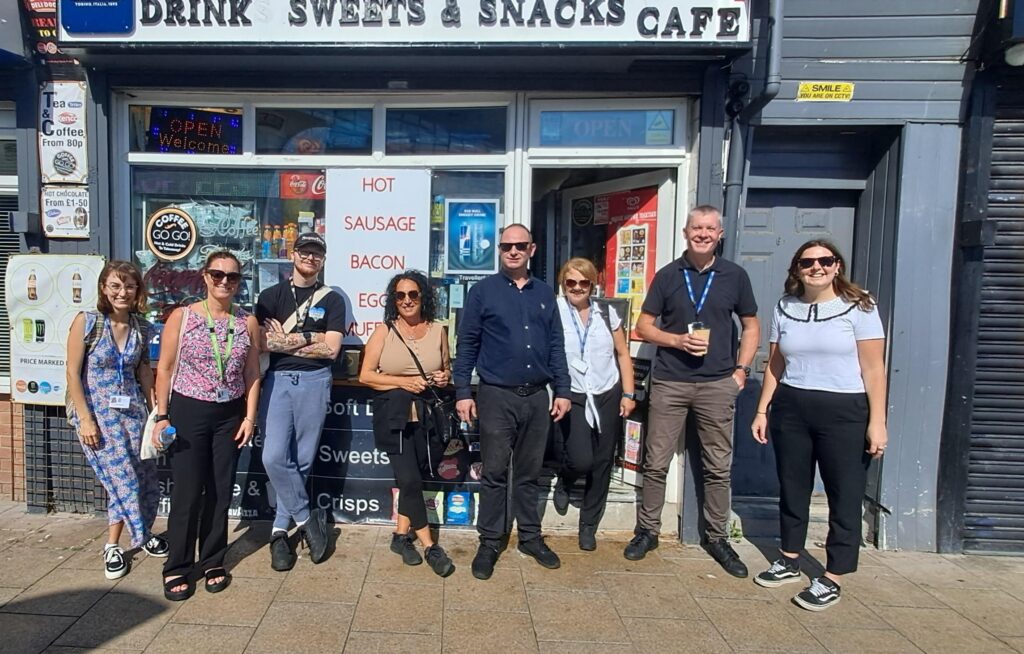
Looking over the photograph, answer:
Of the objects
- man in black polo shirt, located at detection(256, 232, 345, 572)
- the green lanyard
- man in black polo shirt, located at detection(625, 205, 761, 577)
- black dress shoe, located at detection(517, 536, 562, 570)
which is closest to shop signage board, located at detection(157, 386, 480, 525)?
man in black polo shirt, located at detection(256, 232, 345, 572)

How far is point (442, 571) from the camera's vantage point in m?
3.58

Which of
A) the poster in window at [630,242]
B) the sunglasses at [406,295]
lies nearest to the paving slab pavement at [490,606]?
the sunglasses at [406,295]

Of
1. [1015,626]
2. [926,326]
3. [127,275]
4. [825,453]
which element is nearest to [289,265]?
[127,275]

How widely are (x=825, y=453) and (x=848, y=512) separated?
13.6 inches

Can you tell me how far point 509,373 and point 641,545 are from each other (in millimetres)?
1500

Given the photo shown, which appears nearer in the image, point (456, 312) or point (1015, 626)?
point (1015, 626)

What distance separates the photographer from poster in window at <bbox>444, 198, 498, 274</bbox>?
4469 millimetres

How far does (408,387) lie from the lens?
12.0 feet

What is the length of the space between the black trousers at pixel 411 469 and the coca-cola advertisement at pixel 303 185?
1.98m

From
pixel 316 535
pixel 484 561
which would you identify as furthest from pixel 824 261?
pixel 316 535

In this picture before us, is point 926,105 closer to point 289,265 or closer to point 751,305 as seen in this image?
point 751,305

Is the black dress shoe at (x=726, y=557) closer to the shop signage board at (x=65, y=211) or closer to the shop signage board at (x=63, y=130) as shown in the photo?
the shop signage board at (x=65, y=211)

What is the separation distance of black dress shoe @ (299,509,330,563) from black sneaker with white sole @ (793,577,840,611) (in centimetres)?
280

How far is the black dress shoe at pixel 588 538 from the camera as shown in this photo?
13.3 feet
